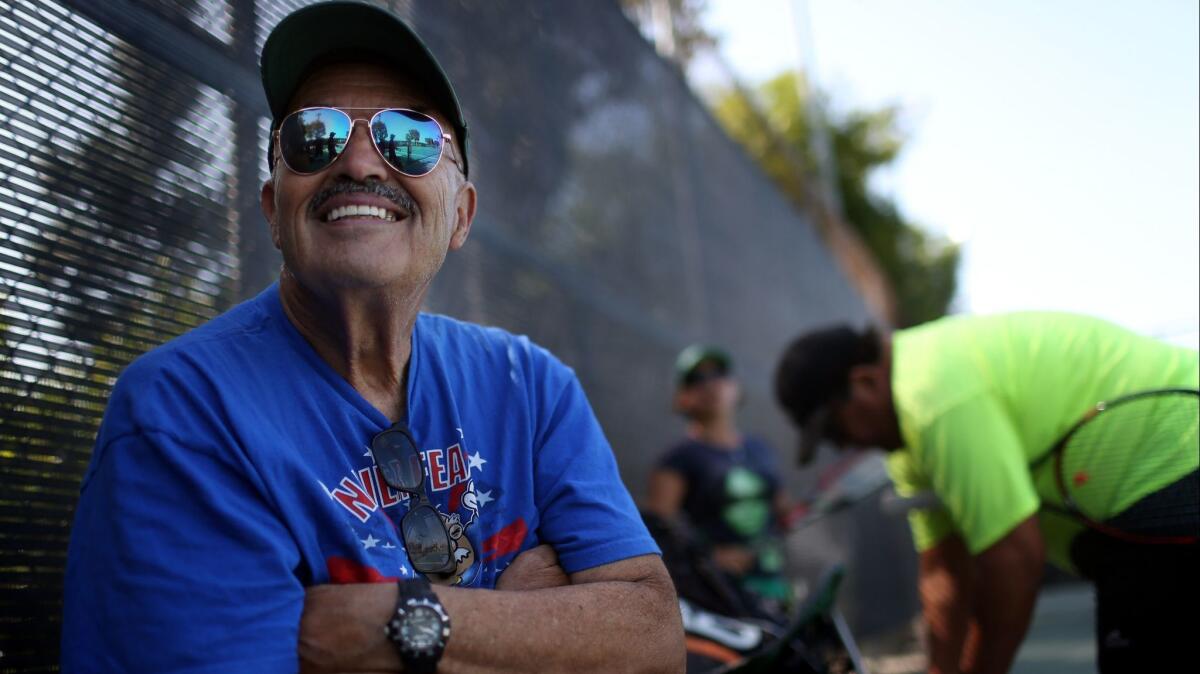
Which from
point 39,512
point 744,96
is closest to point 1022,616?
point 39,512

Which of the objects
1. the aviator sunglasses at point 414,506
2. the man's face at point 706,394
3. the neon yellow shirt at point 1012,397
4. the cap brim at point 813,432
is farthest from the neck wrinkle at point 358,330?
the man's face at point 706,394

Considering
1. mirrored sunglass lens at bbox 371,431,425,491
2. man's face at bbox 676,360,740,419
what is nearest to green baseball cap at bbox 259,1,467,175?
mirrored sunglass lens at bbox 371,431,425,491

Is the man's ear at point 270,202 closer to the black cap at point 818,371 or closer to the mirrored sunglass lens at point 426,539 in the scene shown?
the mirrored sunglass lens at point 426,539

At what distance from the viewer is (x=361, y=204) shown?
1.80 meters

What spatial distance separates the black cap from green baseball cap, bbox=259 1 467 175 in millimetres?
1892

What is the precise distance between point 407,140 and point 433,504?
2.03ft

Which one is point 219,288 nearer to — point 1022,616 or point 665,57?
point 1022,616

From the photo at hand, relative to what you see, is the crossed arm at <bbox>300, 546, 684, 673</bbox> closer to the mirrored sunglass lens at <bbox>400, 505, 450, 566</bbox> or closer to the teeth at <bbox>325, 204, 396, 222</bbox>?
the mirrored sunglass lens at <bbox>400, 505, 450, 566</bbox>

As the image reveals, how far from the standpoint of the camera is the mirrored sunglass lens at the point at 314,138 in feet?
5.96

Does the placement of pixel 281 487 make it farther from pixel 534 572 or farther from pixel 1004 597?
pixel 1004 597

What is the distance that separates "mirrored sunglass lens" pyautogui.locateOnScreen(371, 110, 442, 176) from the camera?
6.06ft

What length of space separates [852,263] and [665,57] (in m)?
11.8

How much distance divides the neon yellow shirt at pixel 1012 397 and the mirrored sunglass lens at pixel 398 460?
5.35 feet

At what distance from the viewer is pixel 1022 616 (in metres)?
2.74
